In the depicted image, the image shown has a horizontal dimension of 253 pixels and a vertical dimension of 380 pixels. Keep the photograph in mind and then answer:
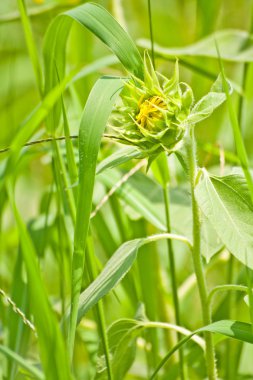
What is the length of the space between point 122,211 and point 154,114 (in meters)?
0.48

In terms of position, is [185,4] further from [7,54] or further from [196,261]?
[196,261]

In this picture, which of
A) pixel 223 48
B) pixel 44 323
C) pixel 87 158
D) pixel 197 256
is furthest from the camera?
pixel 223 48

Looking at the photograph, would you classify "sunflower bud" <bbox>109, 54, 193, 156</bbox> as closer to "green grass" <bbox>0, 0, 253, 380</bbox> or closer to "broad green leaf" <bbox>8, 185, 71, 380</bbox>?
"green grass" <bbox>0, 0, 253, 380</bbox>

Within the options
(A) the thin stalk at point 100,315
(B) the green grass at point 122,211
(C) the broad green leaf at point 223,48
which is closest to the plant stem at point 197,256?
(B) the green grass at point 122,211

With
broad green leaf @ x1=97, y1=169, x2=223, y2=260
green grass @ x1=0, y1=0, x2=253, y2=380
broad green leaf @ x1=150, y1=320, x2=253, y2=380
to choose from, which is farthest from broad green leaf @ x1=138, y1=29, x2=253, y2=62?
broad green leaf @ x1=150, y1=320, x2=253, y2=380

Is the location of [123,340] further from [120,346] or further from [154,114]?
[154,114]

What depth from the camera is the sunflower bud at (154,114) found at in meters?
0.76

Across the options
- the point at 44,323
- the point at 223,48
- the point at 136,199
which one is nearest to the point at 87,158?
the point at 44,323

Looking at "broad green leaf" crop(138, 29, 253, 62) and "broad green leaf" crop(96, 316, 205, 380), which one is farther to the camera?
"broad green leaf" crop(138, 29, 253, 62)

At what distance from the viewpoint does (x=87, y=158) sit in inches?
30.0

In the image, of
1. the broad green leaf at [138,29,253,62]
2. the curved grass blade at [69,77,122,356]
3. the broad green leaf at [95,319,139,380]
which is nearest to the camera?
the curved grass blade at [69,77,122,356]

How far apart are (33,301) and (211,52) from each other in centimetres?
83

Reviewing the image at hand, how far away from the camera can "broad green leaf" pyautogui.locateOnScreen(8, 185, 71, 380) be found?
0.63 meters

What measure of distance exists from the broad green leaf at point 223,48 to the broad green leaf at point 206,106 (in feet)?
1.68
